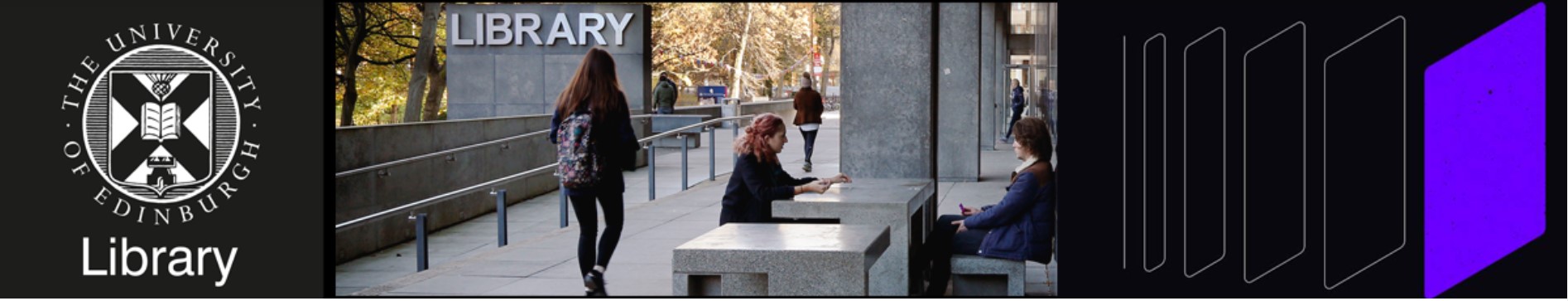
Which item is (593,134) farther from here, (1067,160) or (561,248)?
(561,248)

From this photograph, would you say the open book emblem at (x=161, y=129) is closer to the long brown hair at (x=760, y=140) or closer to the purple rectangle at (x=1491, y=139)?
the long brown hair at (x=760, y=140)

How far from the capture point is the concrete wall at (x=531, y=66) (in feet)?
69.3

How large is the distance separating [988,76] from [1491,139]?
1660cm

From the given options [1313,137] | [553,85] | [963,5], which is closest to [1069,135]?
[1313,137]

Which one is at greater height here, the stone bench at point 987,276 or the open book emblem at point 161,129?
the open book emblem at point 161,129

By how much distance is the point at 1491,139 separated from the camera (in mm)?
5684

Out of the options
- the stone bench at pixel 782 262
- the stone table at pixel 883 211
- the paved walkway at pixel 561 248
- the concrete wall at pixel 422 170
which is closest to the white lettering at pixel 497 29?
the paved walkway at pixel 561 248

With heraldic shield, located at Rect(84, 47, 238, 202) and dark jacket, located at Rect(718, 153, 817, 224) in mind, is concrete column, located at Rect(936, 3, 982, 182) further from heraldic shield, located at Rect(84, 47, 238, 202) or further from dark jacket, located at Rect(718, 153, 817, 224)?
heraldic shield, located at Rect(84, 47, 238, 202)

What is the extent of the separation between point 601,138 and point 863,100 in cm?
140

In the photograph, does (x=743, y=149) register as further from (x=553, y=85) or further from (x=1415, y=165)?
(x=553, y=85)

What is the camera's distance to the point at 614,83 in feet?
22.6

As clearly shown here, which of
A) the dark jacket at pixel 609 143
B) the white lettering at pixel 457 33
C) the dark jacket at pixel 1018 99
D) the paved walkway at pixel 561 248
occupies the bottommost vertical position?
the paved walkway at pixel 561 248

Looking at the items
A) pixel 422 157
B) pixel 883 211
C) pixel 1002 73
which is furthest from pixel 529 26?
pixel 883 211

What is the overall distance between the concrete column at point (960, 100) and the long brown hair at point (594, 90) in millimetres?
9187
